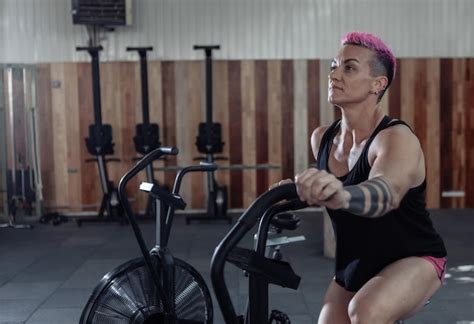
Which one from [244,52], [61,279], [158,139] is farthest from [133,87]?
[61,279]

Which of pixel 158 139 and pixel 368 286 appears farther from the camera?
pixel 158 139

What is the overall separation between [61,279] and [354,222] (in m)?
3.32

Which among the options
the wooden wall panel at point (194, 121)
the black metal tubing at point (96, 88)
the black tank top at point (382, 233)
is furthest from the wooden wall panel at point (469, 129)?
the black tank top at point (382, 233)

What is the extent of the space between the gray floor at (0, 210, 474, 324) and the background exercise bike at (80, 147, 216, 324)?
0.87 m

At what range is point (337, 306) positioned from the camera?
1.74 metres

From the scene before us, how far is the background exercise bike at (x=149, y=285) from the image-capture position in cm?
258

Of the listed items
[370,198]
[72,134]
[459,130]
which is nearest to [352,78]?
[370,198]

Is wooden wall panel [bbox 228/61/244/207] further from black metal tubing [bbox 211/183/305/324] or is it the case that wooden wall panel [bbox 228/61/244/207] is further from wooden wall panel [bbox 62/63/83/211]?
black metal tubing [bbox 211/183/305/324]

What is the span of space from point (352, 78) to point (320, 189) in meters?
0.62

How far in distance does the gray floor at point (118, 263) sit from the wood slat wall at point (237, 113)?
68 cm

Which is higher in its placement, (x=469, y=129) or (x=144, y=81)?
(x=144, y=81)

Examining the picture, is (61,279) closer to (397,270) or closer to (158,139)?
(158,139)

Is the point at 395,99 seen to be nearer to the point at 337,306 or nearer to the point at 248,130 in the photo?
the point at 248,130

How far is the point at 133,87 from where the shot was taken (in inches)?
275
